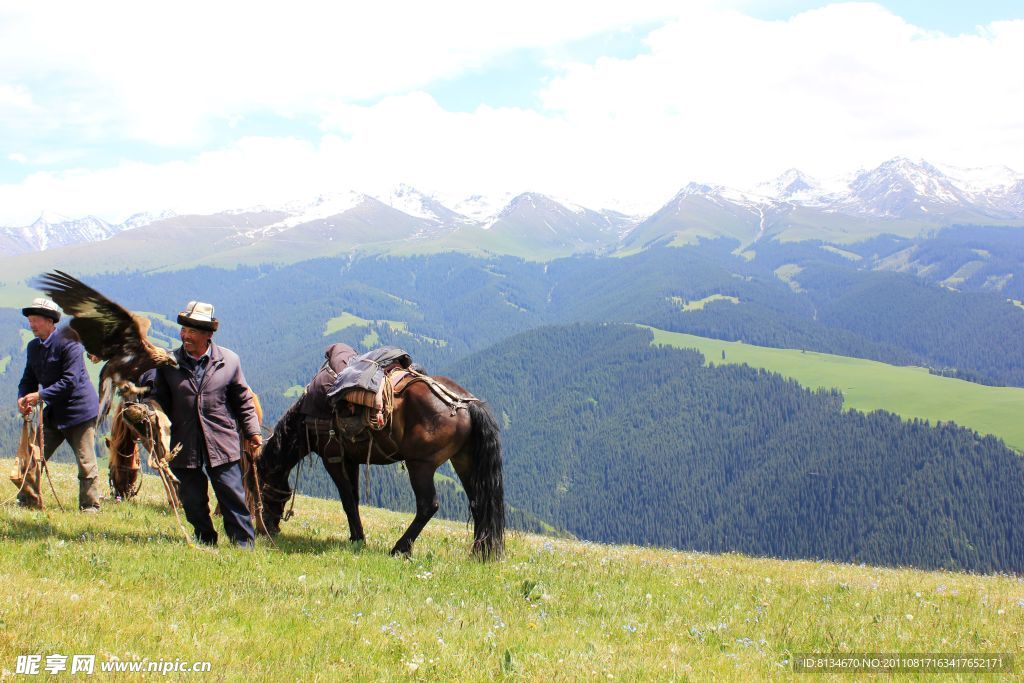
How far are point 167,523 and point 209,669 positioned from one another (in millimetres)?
8573

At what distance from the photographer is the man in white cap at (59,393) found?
41.2 feet

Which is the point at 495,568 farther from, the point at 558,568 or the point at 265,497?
the point at 265,497

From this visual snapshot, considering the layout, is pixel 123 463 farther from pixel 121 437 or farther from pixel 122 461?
pixel 121 437

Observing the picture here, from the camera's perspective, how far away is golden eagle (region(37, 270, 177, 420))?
9164 mm

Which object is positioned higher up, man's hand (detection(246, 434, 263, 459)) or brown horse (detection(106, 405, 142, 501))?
man's hand (detection(246, 434, 263, 459))

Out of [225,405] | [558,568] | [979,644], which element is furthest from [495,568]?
[979,644]

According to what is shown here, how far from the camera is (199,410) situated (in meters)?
10.6

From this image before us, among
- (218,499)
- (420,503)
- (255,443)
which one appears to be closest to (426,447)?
(420,503)

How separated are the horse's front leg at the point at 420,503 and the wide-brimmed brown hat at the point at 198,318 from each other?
410 centimetres

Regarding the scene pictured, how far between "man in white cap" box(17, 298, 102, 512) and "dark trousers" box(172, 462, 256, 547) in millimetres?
3665

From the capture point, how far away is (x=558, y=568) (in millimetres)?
11773

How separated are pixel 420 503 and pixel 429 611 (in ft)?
13.7

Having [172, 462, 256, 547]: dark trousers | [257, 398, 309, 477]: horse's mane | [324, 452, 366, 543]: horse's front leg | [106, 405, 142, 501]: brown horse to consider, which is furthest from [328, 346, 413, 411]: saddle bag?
[106, 405, 142, 501]: brown horse

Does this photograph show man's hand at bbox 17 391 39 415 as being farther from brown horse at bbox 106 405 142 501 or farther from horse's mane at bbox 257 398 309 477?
horse's mane at bbox 257 398 309 477
